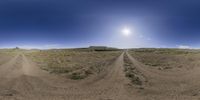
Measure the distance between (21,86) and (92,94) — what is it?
4930mm

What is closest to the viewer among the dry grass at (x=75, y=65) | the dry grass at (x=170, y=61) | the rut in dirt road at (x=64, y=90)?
the rut in dirt road at (x=64, y=90)

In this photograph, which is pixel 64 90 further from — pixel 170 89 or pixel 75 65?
pixel 75 65

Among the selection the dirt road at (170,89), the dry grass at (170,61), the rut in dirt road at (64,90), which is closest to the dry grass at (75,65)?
the rut in dirt road at (64,90)

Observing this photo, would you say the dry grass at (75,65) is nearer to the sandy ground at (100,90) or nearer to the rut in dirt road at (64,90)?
the rut in dirt road at (64,90)

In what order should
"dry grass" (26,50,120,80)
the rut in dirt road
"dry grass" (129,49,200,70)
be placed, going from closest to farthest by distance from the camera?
1. the rut in dirt road
2. "dry grass" (26,50,120,80)
3. "dry grass" (129,49,200,70)

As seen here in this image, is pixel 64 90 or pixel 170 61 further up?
pixel 170 61

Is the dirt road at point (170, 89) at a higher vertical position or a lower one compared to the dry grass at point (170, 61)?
lower

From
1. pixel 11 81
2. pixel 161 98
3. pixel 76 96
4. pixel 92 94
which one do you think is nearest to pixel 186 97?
pixel 161 98

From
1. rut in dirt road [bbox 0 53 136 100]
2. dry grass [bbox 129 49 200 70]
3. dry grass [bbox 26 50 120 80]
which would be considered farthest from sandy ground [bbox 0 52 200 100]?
dry grass [bbox 129 49 200 70]

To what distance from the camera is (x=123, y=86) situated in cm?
1603

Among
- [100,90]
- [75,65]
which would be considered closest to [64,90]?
[100,90]

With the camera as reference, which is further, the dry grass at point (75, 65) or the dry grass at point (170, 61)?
the dry grass at point (170, 61)

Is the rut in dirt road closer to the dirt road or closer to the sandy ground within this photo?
the sandy ground

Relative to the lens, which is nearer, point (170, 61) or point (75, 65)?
point (75, 65)
